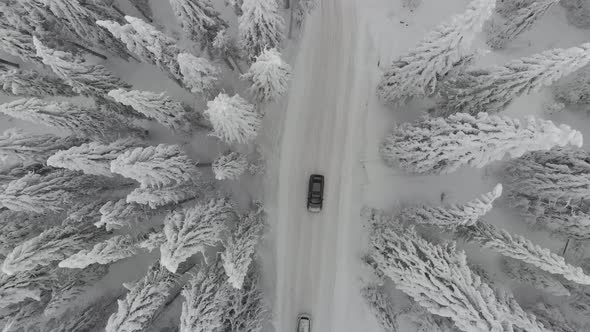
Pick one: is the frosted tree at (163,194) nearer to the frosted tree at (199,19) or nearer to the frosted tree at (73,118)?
the frosted tree at (73,118)

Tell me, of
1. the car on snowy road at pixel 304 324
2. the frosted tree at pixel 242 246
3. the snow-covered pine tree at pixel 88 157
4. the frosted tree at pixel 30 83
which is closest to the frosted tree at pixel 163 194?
the snow-covered pine tree at pixel 88 157

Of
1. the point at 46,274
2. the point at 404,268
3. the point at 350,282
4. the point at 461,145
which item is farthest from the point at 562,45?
the point at 46,274

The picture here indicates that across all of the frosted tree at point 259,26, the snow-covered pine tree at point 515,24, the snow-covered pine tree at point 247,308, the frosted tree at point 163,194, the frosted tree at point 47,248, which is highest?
the snow-covered pine tree at point 515,24

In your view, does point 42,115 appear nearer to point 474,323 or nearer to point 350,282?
point 350,282

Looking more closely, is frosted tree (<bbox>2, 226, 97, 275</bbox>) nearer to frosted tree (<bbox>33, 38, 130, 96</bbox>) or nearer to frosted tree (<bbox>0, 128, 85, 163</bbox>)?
frosted tree (<bbox>0, 128, 85, 163</bbox>)

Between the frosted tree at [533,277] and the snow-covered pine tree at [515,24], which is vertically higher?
the snow-covered pine tree at [515,24]

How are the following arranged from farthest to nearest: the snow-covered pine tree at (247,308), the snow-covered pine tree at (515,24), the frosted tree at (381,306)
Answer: the frosted tree at (381,306) → the snow-covered pine tree at (515,24) → the snow-covered pine tree at (247,308)

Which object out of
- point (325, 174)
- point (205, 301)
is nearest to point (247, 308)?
point (205, 301)
